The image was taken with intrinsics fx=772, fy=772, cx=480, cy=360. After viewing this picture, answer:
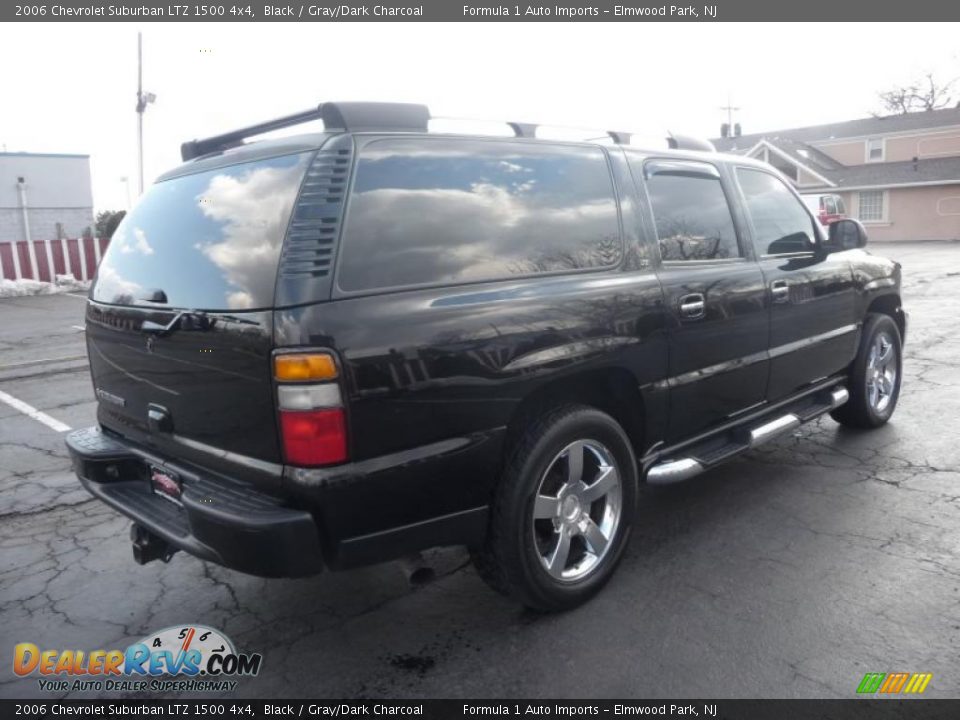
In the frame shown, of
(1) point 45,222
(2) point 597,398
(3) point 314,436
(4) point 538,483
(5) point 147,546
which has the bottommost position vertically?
(5) point 147,546

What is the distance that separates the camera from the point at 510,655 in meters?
2.94

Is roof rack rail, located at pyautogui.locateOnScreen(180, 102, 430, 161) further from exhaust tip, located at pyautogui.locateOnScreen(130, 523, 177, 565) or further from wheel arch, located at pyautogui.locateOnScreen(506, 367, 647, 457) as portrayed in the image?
exhaust tip, located at pyautogui.locateOnScreen(130, 523, 177, 565)

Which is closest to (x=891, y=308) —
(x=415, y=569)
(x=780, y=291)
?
(x=780, y=291)

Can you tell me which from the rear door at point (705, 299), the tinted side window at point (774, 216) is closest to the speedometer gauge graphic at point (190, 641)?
the rear door at point (705, 299)

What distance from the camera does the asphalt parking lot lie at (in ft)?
9.21

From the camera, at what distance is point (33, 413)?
6961mm

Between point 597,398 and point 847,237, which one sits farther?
point 847,237

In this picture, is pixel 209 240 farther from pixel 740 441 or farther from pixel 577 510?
pixel 740 441

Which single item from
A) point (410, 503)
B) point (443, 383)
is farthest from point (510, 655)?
point (443, 383)

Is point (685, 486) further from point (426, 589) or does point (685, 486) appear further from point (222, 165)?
point (222, 165)

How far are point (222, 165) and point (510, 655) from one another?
87.3 inches

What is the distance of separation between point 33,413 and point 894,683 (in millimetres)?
6965

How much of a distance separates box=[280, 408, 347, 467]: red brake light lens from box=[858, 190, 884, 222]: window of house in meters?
41.8

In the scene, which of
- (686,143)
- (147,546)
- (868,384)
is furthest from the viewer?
(868,384)
